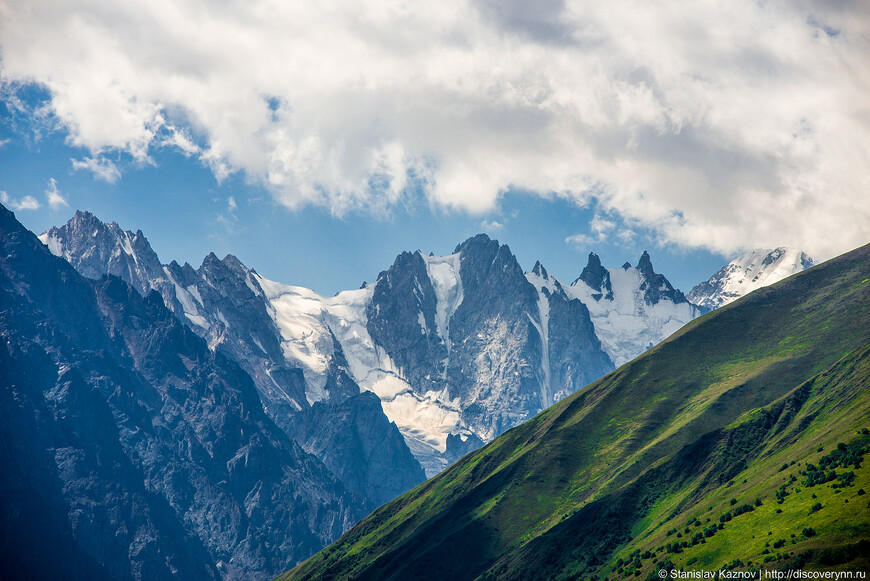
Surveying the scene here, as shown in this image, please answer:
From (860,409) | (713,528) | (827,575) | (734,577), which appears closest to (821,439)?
(860,409)

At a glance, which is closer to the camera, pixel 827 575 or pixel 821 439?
pixel 827 575

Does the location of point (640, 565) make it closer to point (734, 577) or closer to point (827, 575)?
point (734, 577)

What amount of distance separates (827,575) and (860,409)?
80.0 m

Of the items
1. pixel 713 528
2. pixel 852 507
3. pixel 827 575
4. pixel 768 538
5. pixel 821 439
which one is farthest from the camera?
pixel 821 439

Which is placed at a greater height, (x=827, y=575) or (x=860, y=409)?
(x=860, y=409)

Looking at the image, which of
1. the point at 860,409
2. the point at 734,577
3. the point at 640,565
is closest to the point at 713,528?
the point at 640,565

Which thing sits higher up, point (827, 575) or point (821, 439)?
point (821, 439)

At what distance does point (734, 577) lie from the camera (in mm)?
144875

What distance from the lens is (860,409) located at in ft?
631

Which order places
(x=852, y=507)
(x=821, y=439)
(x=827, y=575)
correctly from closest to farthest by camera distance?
(x=827, y=575) → (x=852, y=507) → (x=821, y=439)

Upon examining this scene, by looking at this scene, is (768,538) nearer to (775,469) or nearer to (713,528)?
(713,528)

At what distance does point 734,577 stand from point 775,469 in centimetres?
5696

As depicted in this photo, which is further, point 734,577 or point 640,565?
point 640,565

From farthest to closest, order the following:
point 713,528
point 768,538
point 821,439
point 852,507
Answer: point 821,439 → point 713,528 → point 768,538 → point 852,507
